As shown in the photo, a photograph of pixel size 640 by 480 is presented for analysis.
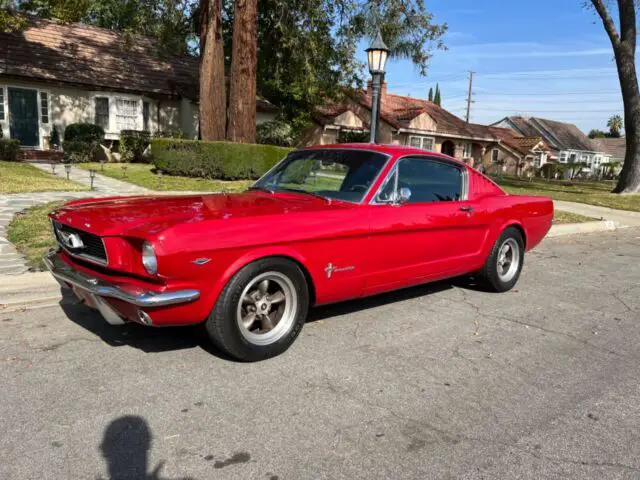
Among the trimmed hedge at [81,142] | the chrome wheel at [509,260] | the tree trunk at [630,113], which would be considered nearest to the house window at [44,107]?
the trimmed hedge at [81,142]

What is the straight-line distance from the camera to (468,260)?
5.29 metres

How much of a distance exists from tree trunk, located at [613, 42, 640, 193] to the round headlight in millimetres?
21637

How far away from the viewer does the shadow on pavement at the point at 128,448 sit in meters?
2.43

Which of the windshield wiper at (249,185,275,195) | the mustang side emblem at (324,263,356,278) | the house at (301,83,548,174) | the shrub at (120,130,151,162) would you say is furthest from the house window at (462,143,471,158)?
the mustang side emblem at (324,263,356,278)

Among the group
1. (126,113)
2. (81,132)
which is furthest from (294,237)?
(126,113)

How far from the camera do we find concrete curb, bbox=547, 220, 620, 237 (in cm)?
1061

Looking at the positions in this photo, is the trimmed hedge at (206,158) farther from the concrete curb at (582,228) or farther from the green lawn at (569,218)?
the concrete curb at (582,228)

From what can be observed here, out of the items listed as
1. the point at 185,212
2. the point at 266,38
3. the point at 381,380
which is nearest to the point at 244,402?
the point at 381,380

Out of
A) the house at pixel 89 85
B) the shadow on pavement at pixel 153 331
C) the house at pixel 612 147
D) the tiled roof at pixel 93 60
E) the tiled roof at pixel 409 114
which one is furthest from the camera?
the house at pixel 612 147

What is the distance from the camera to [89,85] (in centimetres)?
2022

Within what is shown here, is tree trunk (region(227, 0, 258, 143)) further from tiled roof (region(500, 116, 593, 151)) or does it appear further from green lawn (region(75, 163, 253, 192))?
tiled roof (region(500, 116, 593, 151))

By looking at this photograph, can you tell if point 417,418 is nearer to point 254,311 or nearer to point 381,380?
point 381,380

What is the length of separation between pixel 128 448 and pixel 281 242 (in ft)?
5.14

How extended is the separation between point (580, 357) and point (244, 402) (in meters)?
2.65
